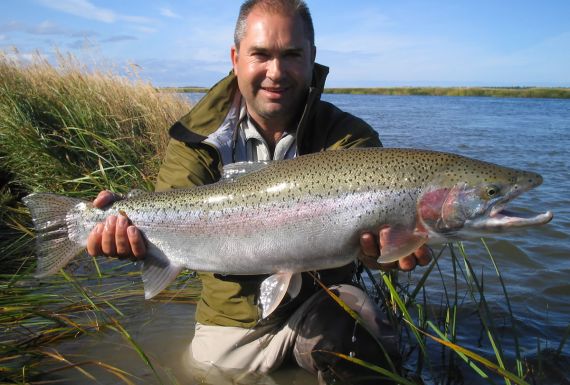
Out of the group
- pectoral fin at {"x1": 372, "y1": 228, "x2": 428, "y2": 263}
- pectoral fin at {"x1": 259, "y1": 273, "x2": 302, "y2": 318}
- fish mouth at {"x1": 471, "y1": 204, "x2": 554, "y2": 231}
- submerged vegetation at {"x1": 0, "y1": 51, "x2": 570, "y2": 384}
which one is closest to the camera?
fish mouth at {"x1": 471, "y1": 204, "x2": 554, "y2": 231}

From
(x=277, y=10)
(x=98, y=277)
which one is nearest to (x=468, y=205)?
(x=277, y=10)

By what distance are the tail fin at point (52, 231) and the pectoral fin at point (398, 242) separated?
192cm

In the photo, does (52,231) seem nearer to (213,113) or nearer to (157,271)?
(157,271)

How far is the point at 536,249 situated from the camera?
6379 millimetres

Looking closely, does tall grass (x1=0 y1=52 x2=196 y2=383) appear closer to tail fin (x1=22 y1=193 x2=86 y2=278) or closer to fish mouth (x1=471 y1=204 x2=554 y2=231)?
tail fin (x1=22 y1=193 x2=86 y2=278)

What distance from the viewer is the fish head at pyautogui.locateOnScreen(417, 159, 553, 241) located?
274 centimetres

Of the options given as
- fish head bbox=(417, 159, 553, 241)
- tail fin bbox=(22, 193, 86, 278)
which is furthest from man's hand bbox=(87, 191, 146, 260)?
fish head bbox=(417, 159, 553, 241)

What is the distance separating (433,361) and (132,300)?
2.69 meters

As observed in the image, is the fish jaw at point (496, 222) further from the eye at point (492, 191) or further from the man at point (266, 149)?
the man at point (266, 149)

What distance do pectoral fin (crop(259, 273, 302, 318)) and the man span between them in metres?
0.33

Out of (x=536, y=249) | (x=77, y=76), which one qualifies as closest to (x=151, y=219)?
(x=536, y=249)

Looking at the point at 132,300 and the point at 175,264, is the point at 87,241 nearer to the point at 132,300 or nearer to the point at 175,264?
the point at 175,264

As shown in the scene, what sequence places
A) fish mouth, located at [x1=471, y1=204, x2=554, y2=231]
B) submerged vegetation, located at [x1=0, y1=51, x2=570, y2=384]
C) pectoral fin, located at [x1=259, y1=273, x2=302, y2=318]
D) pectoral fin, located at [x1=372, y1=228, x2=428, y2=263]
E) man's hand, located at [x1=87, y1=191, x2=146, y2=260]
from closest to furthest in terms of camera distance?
fish mouth, located at [x1=471, y1=204, x2=554, y2=231], pectoral fin, located at [x1=372, y1=228, x2=428, y2=263], pectoral fin, located at [x1=259, y1=273, x2=302, y2=318], man's hand, located at [x1=87, y1=191, x2=146, y2=260], submerged vegetation, located at [x1=0, y1=51, x2=570, y2=384]

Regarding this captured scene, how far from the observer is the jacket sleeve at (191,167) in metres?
3.49
